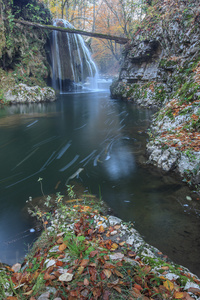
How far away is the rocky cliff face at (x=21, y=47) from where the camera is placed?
45.6 feet

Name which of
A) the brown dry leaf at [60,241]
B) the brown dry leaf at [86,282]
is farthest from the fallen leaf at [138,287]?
the brown dry leaf at [60,241]

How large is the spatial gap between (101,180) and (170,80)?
8.91 meters

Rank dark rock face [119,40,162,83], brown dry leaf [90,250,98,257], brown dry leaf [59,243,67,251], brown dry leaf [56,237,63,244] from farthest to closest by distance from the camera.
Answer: dark rock face [119,40,162,83]
brown dry leaf [56,237,63,244]
brown dry leaf [59,243,67,251]
brown dry leaf [90,250,98,257]

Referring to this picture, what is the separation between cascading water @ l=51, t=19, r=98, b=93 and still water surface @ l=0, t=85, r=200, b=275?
1445 cm

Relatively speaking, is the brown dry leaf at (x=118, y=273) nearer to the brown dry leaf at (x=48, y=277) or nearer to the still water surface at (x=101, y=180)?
the brown dry leaf at (x=48, y=277)

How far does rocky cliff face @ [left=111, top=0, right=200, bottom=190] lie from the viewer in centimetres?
401

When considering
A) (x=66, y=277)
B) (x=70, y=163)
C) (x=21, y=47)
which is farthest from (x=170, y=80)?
(x=21, y=47)

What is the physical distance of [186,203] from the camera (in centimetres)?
294

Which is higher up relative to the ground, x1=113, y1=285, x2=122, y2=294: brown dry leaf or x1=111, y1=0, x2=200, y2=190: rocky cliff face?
x1=111, y1=0, x2=200, y2=190: rocky cliff face

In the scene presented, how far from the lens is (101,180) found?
12.7 feet

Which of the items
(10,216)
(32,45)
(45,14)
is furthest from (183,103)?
(45,14)

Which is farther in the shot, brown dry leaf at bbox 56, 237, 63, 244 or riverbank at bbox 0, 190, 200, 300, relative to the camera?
brown dry leaf at bbox 56, 237, 63, 244

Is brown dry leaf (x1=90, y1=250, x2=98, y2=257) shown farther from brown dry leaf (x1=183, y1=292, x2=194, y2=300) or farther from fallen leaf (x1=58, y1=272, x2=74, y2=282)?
brown dry leaf (x1=183, y1=292, x2=194, y2=300)

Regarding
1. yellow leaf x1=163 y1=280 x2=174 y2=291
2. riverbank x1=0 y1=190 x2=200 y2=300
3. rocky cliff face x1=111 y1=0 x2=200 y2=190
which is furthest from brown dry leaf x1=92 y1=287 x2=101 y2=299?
rocky cliff face x1=111 y1=0 x2=200 y2=190
